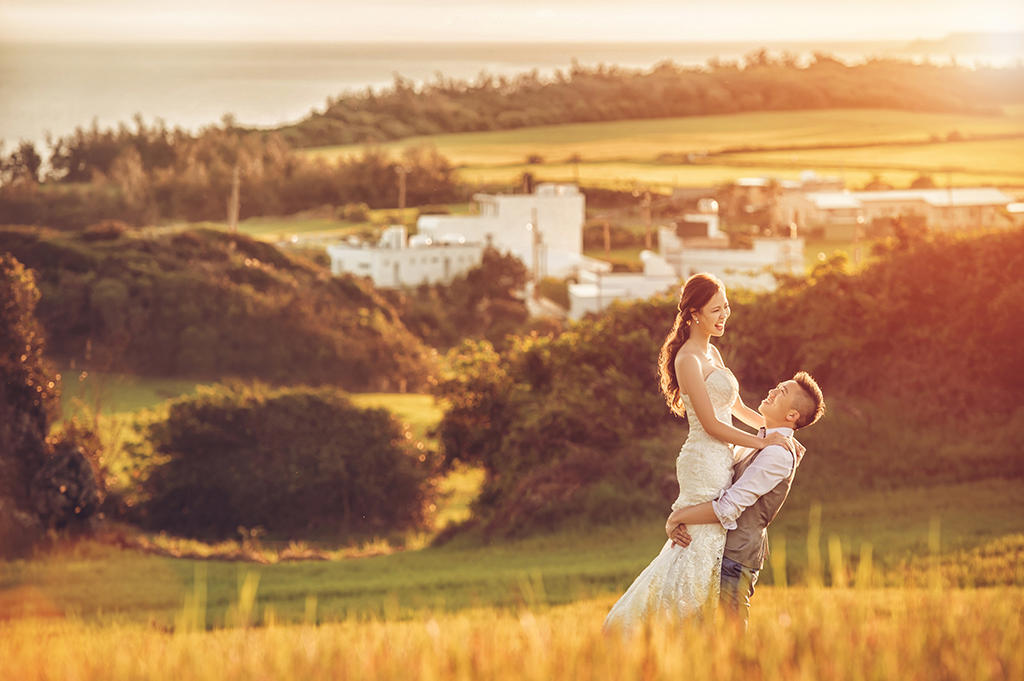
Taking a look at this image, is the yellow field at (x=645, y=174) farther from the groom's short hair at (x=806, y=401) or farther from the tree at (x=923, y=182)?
the groom's short hair at (x=806, y=401)

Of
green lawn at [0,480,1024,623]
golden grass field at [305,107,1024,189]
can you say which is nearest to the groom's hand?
green lawn at [0,480,1024,623]

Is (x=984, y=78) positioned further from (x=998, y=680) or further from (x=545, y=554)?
(x=998, y=680)

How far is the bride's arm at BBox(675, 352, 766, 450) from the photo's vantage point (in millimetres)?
5707

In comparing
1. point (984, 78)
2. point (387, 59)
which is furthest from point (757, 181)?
point (387, 59)

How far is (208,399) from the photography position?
23484 millimetres

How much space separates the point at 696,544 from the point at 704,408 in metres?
0.63

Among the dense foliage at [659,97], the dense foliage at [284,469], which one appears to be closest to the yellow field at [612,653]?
the dense foliage at [284,469]

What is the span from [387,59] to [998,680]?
179 metres

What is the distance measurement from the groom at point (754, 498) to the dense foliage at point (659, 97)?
106665 millimetres

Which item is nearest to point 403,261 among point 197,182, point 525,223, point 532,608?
point 525,223

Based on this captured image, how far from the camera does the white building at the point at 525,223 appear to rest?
212 ft

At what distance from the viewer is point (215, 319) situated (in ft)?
148

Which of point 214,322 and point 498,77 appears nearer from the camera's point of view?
point 214,322

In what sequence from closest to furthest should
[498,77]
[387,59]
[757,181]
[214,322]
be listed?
1. [214,322]
2. [757,181]
3. [498,77]
4. [387,59]
